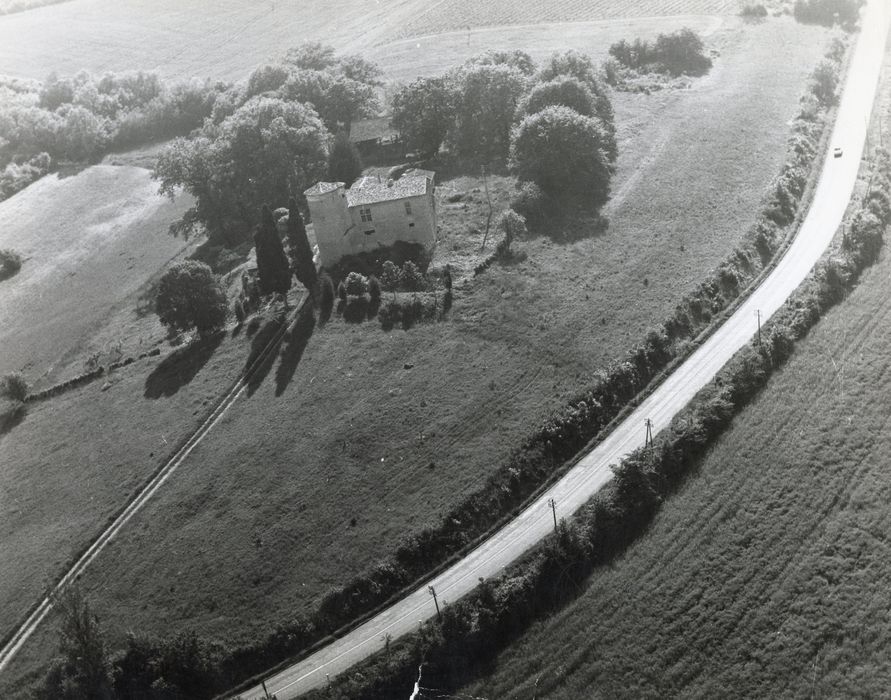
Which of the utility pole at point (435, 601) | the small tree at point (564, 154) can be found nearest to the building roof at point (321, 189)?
the small tree at point (564, 154)

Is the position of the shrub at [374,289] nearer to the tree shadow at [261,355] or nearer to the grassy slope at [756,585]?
the tree shadow at [261,355]

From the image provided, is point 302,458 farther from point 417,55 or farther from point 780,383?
point 417,55

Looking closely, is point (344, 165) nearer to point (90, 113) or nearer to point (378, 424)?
point (378, 424)

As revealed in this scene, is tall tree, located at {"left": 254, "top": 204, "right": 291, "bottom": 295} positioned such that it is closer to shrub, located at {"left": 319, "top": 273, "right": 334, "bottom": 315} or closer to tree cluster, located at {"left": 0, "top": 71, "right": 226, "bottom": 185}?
shrub, located at {"left": 319, "top": 273, "right": 334, "bottom": 315}

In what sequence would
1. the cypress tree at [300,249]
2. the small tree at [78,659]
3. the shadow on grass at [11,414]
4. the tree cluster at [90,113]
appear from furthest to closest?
the tree cluster at [90,113]
the cypress tree at [300,249]
the shadow on grass at [11,414]
the small tree at [78,659]

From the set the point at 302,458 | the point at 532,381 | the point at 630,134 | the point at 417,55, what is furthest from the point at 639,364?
the point at 417,55

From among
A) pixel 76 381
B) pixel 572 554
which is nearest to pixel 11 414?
pixel 76 381
